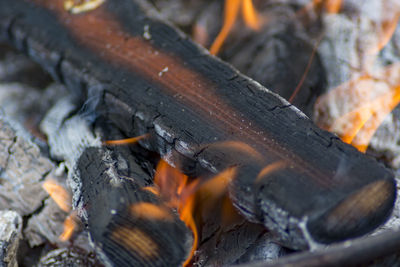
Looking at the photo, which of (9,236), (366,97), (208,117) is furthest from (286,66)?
(9,236)

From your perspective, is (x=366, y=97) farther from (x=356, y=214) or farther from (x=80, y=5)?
(x=80, y=5)

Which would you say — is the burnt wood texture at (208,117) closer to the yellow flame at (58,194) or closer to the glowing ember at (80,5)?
the glowing ember at (80,5)

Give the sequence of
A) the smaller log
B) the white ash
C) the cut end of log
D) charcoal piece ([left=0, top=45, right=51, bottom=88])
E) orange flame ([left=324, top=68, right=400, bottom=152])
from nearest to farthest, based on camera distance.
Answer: the smaller log < the cut end of log < the white ash < orange flame ([left=324, top=68, right=400, bottom=152]) < charcoal piece ([left=0, top=45, right=51, bottom=88])

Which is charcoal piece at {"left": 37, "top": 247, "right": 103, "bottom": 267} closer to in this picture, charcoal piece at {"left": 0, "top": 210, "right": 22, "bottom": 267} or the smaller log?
charcoal piece at {"left": 0, "top": 210, "right": 22, "bottom": 267}

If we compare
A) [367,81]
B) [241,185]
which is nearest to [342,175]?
[241,185]

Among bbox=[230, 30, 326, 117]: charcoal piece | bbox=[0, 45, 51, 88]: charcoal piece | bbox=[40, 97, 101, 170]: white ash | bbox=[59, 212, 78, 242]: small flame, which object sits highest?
bbox=[230, 30, 326, 117]: charcoal piece

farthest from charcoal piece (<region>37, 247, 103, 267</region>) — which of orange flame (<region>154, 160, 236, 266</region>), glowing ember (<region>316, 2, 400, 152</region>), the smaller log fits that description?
glowing ember (<region>316, 2, 400, 152</region>)

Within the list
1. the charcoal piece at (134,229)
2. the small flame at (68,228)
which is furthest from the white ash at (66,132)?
the charcoal piece at (134,229)
